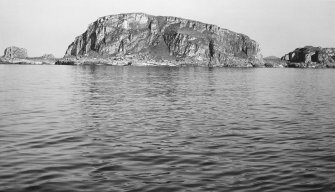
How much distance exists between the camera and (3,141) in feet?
74.9

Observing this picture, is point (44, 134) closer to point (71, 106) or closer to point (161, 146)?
point (161, 146)

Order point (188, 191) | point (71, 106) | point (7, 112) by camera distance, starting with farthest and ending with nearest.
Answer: point (71, 106) → point (7, 112) → point (188, 191)

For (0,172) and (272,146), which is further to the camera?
(272,146)

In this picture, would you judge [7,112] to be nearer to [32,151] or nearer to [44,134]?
[44,134]

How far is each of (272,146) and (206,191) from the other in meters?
9.73

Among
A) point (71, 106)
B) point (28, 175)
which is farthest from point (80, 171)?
point (71, 106)

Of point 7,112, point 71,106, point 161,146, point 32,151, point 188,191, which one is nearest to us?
point 188,191

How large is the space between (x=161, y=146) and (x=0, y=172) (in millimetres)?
9582

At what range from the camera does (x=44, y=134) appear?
82.9 ft

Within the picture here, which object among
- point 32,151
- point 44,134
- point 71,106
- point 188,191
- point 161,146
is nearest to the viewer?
point 188,191

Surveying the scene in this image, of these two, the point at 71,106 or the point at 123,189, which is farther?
the point at 71,106

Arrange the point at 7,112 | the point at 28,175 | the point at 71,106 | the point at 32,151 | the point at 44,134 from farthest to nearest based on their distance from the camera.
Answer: the point at 71,106
the point at 7,112
the point at 44,134
the point at 32,151
the point at 28,175

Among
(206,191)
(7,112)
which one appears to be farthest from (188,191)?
(7,112)

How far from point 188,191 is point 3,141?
14.9 m
